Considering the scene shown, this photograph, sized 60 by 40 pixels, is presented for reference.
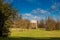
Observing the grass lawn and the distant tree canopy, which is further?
the distant tree canopy

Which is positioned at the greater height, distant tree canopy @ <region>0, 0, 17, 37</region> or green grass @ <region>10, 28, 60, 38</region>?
distant tree canopy @ <region>0, 0, 17, 37</region>

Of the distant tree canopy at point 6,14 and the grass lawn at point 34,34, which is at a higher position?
the distant tree canopy at point 6,14

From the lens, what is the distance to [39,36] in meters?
6.30

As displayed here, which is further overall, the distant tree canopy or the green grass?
the distant tree canopy

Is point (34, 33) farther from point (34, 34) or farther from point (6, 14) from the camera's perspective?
point (6, 14)

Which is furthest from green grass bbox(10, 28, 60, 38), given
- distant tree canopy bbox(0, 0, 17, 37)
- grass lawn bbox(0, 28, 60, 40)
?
distant tree canopy bbox(0, 0, 17, 37)

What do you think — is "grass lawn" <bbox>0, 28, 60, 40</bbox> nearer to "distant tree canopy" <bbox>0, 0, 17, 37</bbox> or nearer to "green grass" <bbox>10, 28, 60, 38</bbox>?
"green grass" <bbox>10, 28, 60, 38</bbox>

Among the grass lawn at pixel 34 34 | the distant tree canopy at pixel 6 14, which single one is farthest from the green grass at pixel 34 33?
the distant tree canopy at pixel 6 14

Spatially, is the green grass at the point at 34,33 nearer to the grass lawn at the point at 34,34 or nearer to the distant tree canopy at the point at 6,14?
the grass lawn at the point at 34,34

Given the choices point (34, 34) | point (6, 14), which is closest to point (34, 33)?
point (34, 34)

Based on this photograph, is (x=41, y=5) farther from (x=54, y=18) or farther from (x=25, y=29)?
(x=25, y=29)

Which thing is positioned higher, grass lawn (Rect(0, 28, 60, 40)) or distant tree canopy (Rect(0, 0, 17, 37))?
distant tree canopy (Rect(0, 0, 17, 37))

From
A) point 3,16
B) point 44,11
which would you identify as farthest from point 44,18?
point 3,16

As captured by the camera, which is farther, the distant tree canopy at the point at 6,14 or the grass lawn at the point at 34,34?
the distant tree canopy at the point at 6,14
